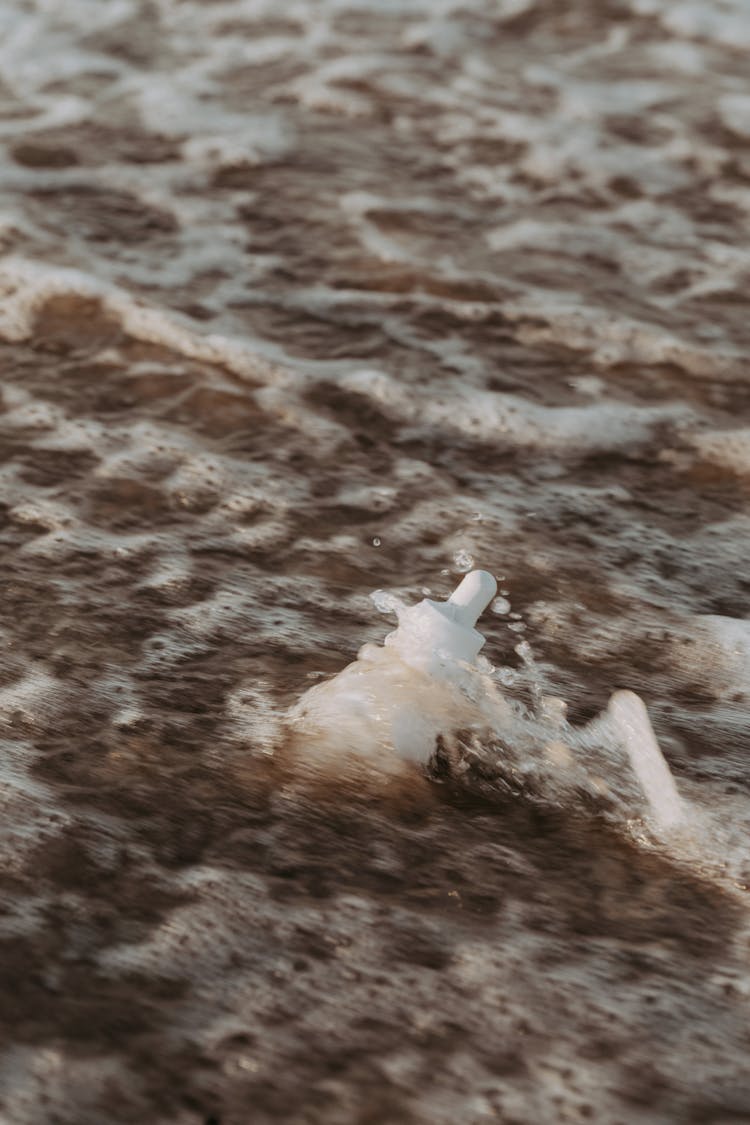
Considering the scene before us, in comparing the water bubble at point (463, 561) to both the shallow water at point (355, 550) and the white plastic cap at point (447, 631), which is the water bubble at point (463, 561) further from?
the white plastic cap at point (447, 631)

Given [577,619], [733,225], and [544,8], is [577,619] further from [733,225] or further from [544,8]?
[544,8]

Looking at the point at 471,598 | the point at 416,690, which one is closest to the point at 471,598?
the point at 471,598

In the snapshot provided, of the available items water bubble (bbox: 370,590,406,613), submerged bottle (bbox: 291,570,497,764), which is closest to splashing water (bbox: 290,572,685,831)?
submerged bottle (bbox: 291,570,497,764)

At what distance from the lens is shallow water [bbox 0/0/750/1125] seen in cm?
143

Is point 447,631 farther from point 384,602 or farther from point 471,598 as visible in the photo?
Result: point 384,602

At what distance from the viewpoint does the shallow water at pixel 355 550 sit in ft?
4.69

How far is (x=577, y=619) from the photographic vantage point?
7.44 ft

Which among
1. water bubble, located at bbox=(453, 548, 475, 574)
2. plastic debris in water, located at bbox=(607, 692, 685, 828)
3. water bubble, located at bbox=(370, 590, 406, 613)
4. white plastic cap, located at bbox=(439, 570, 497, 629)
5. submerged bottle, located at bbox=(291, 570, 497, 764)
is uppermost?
white plastic cap, located at bbox=(439, 570, 497, 629)

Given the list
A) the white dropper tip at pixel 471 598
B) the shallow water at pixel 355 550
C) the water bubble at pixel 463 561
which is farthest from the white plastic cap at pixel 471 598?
the water bubble at pixel 463 561

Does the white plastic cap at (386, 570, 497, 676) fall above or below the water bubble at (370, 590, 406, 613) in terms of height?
above

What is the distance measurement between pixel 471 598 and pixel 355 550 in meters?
0.59

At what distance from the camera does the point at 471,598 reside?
189cm

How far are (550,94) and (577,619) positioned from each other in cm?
299

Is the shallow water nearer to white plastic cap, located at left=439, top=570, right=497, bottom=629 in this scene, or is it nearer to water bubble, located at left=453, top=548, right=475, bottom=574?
water bubble, located at left=453, top=548, right=475, bottom=574
